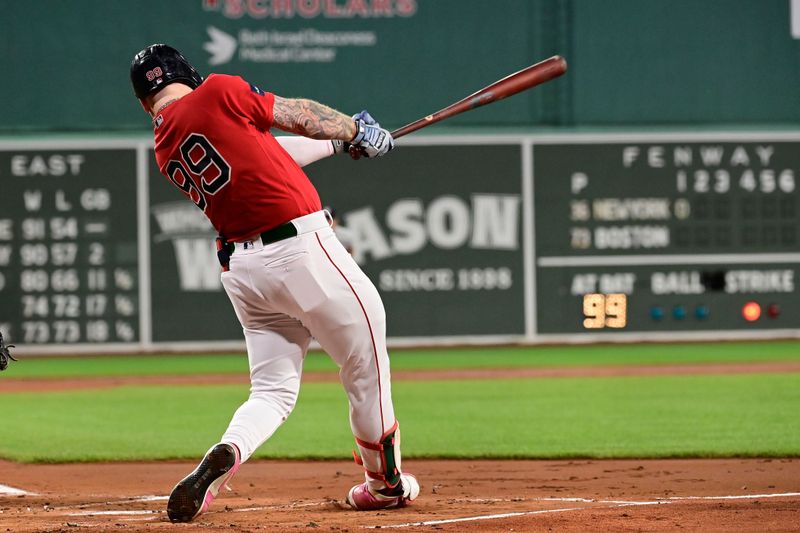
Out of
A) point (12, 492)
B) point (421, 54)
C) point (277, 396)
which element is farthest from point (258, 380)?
point (421, 54)

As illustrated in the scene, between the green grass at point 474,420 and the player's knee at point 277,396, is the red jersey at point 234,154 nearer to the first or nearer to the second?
the player's knee at point 277,396

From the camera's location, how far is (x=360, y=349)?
13.4 feet

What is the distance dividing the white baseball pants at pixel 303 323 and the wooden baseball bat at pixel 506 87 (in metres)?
0.79

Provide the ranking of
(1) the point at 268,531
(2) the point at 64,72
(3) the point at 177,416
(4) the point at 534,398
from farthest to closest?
(2) the point at 64,72, (4) the point at 534,398, (3) the point at 177,416, (1) the point at 268,531

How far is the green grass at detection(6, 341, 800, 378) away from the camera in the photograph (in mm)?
12102

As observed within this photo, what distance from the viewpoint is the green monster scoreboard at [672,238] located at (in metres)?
13.4

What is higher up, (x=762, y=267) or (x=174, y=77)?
(x=174, y=77)

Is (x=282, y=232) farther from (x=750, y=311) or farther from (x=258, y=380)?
(x=750, y=311)

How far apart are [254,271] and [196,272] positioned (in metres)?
9.49

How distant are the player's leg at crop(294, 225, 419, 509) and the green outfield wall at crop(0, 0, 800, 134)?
34.1ft

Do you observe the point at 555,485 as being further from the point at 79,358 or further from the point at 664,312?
the point at 79,358

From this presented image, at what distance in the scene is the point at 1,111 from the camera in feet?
46.5

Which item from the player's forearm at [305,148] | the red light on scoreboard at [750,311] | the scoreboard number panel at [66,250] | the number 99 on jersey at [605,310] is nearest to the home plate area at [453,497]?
the player's forearm at [305,148]

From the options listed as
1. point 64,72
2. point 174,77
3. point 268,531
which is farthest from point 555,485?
point 64,72
